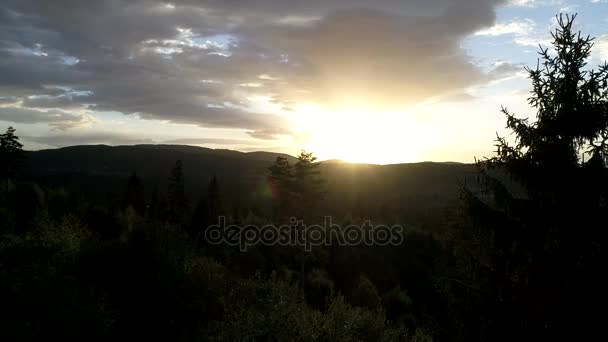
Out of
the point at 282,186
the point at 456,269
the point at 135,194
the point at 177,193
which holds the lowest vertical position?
the point at 135,194

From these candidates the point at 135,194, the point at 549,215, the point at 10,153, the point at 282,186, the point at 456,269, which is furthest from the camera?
the point at 135,194

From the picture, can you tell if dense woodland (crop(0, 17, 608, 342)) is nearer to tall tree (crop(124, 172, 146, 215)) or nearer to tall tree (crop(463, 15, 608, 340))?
tall tree (crop(463, 15, 608, 340))

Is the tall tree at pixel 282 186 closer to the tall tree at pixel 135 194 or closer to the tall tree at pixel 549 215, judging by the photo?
the tall tree at pixel 549 215

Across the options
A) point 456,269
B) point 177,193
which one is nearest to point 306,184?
point 177,193

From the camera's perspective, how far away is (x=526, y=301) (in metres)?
11.1

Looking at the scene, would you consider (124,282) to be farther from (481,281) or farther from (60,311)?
(481,281)

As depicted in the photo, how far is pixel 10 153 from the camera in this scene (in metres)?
65.6

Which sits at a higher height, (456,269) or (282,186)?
(282,186)

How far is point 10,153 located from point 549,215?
75.5 meters

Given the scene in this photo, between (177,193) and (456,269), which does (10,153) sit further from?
(456,269)

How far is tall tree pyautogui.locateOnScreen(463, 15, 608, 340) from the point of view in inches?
420

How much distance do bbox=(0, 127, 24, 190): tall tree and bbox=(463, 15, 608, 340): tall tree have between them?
7216 cm

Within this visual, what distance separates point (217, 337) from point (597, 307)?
12.3 m

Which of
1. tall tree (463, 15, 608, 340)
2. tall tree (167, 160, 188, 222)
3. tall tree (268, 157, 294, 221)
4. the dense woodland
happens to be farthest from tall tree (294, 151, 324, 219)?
tall tree (463, 15, 608, 340)
